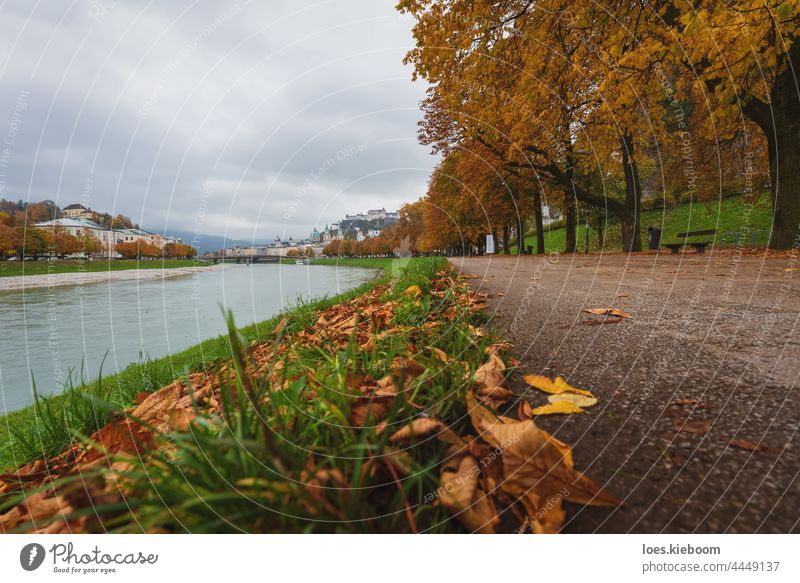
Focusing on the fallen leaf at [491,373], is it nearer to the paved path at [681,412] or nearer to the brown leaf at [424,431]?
the paved path at [681,412]

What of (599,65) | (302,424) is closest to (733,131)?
(599,65)

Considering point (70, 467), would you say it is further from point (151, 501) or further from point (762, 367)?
point (762, 367)

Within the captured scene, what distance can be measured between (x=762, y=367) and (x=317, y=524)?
1493 millimetres

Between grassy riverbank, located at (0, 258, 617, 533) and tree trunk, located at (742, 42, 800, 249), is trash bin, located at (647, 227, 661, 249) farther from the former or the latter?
grassy riverbank, located at (0, 258, 617, 533)

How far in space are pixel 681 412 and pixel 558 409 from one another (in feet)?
0.99

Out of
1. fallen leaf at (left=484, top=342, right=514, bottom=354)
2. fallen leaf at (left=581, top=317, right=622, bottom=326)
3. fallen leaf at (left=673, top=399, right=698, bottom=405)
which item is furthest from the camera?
fallen leaf at (left=581, top=317, right=622, bottom=326)

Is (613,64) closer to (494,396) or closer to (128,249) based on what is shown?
(494,396)

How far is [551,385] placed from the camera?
3.82ft

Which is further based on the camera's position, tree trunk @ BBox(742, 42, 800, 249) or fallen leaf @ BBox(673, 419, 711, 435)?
tree trunk @ BBox(742, 42, 800, 249)

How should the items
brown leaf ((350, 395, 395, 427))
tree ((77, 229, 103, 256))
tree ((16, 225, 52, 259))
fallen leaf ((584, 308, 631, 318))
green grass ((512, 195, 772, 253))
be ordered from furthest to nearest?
tree ((77, 229, 103, 256)) → tree ((16, 225, 52, 259)) → green grass ((512, 195, 772, 253)) → fallen leaf ((584, 308, 631, 318)) → brown leaf ((350, 395, 395, 427))

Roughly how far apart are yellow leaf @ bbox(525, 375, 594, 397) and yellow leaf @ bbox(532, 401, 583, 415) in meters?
0.09

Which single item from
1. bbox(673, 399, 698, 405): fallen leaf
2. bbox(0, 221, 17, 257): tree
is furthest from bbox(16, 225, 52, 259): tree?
bbox(673, 399, 698, 405): fallen leaf

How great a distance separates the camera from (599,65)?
20.5 ft

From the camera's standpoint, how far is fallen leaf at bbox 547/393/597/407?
1011 millimetres
